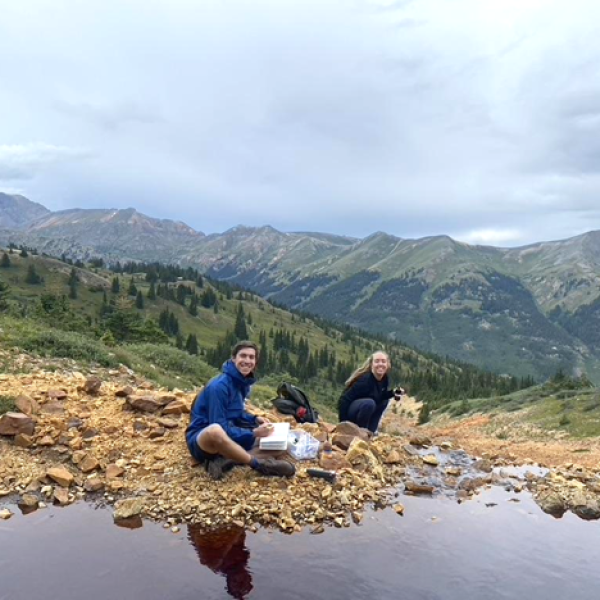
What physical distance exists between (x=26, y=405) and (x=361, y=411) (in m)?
7.64

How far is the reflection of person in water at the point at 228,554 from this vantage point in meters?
6.29

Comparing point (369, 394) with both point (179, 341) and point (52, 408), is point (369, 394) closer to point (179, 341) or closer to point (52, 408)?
point (52, 408)

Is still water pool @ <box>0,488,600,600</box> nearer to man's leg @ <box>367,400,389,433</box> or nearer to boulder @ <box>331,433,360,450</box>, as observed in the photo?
boulder @ <box>331,433,360,450</box>

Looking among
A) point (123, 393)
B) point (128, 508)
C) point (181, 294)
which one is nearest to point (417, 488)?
point (128, 508)

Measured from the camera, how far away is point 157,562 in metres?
6.65

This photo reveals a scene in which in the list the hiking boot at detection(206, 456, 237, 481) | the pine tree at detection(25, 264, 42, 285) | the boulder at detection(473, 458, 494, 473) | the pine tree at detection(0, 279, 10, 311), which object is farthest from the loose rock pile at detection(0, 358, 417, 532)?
the pine tree at detection(25, 264, 42, 285)

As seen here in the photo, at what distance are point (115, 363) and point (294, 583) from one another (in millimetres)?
12912

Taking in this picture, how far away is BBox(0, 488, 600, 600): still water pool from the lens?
6.17 meters

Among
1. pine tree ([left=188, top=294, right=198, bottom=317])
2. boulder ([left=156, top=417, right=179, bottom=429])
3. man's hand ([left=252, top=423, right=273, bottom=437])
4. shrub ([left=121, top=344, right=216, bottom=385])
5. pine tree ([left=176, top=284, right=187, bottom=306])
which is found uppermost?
man's hand ([left=252, top=423, right=273, bottom=437])

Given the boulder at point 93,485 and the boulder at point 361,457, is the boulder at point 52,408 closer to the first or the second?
the boulder at point 93,485

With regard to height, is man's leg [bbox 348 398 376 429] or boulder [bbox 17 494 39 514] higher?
man's leg [bbox 348 398 376 429]

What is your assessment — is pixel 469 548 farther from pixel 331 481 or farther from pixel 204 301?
pixel 204 301

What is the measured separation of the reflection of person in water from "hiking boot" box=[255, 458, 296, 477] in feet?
4.79

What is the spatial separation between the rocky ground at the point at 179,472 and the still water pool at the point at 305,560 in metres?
0.47
